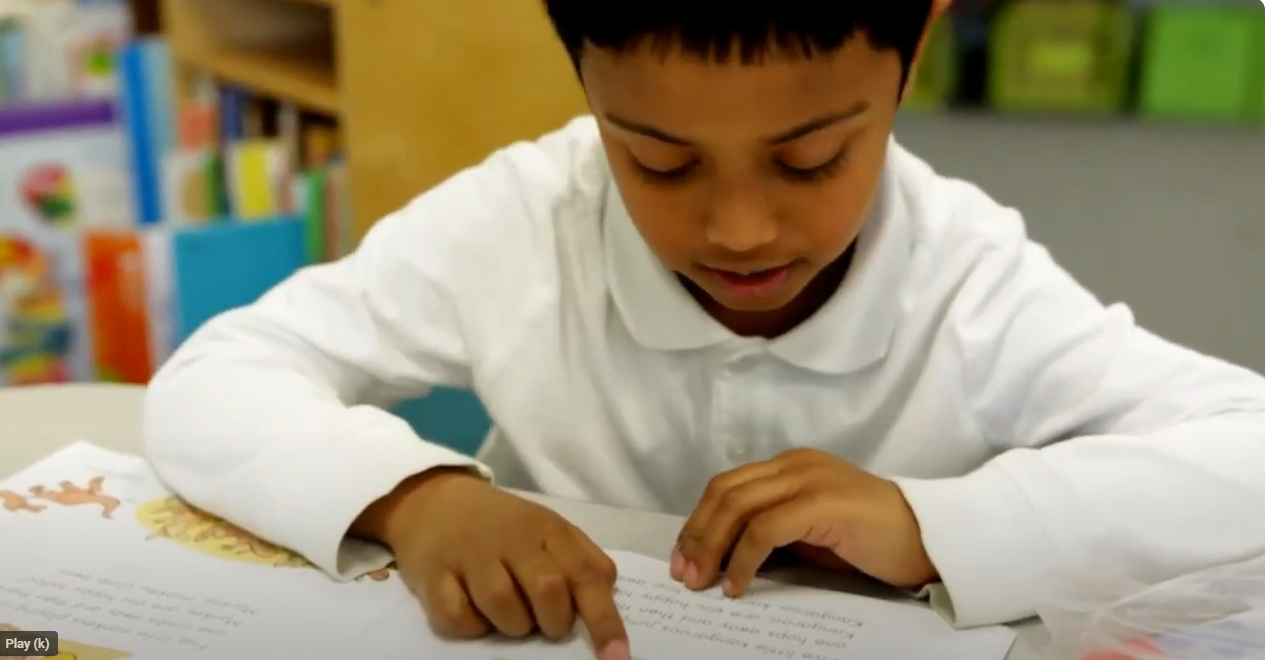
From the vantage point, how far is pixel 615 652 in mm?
506

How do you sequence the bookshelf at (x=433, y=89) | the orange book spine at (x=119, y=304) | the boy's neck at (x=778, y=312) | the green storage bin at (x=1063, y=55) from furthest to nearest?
the green storage bin at (x=1063, y=55), the orange book spine at (x=119, y=304), the bookshelf at (x=433, y=89), the boy's neck at (x=778, y=312)

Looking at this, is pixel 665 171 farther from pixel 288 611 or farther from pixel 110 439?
pixel 110 439

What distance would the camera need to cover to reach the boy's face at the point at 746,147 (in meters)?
0.53

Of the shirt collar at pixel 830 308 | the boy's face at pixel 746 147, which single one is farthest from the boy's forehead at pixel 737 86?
the shirt collar at pixel 830 308

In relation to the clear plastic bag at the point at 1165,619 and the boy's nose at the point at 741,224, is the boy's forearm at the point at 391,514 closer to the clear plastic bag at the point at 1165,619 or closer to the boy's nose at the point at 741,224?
the boy's nose at the point at 741,224

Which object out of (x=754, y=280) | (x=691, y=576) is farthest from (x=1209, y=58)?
(x=691, y=576)

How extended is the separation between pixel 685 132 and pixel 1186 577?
0.99 ft

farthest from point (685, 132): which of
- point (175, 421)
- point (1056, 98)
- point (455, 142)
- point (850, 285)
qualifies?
point (1056, 98)

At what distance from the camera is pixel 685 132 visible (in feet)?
1.78

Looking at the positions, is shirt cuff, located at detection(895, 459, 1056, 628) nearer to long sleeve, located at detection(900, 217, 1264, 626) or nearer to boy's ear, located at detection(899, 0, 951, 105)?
long sleeve, located at detection(900, 217, 1264, 626)

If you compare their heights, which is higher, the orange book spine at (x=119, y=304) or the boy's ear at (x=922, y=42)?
the boy's ear at (x=922, y=42)

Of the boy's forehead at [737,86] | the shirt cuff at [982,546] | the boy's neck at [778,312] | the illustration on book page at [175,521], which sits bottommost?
the illustration on book page at [175,521]

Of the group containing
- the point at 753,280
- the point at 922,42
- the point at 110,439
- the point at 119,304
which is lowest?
the point at 119,304

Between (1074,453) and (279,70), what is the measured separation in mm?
1372
